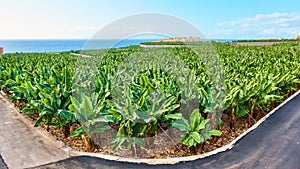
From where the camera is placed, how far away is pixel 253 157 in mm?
3812

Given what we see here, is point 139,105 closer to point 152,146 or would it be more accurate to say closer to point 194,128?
point 152,146

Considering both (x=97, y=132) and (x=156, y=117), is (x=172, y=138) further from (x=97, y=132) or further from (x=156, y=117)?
(x=97, y=132)

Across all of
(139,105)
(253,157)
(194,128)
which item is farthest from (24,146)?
(253,157)

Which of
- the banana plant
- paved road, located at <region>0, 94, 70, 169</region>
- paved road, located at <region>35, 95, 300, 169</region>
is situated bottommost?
paved road, located at <region>35, 95, 300, 169</region>

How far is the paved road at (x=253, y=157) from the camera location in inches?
142

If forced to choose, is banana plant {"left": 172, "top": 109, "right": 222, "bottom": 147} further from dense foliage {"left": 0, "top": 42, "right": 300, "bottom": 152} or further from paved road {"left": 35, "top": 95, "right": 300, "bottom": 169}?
paved road {"left": 35, "top": 95, "right": 300, "bottom": 169}

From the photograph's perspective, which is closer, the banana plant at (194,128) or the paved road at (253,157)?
the paved road at (253,157)

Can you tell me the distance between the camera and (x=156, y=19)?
6.60 metres

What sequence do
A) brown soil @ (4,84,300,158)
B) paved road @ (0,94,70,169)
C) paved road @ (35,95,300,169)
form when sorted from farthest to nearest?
brown soil @ (4,84,300,158) → paved road @ (0,94,70,169) → paved road @ (35,95,300,169)

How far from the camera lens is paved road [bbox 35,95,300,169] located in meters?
3.62

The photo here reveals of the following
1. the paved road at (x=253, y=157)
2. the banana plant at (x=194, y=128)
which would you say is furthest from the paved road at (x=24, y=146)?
the banana plant at (x=194, y=128)

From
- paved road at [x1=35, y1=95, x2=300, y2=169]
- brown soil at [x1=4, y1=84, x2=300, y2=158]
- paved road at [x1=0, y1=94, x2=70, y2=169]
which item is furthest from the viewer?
brown soil at [x1=4, y1=84, x2=300, y2=158]

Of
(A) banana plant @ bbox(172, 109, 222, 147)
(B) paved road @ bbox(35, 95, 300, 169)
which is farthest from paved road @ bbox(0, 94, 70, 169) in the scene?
(A) banana plant @ bbox(172, 109, 222, 147)

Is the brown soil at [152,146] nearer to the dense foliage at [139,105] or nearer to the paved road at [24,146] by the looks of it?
the dense foliage at [139,105]
